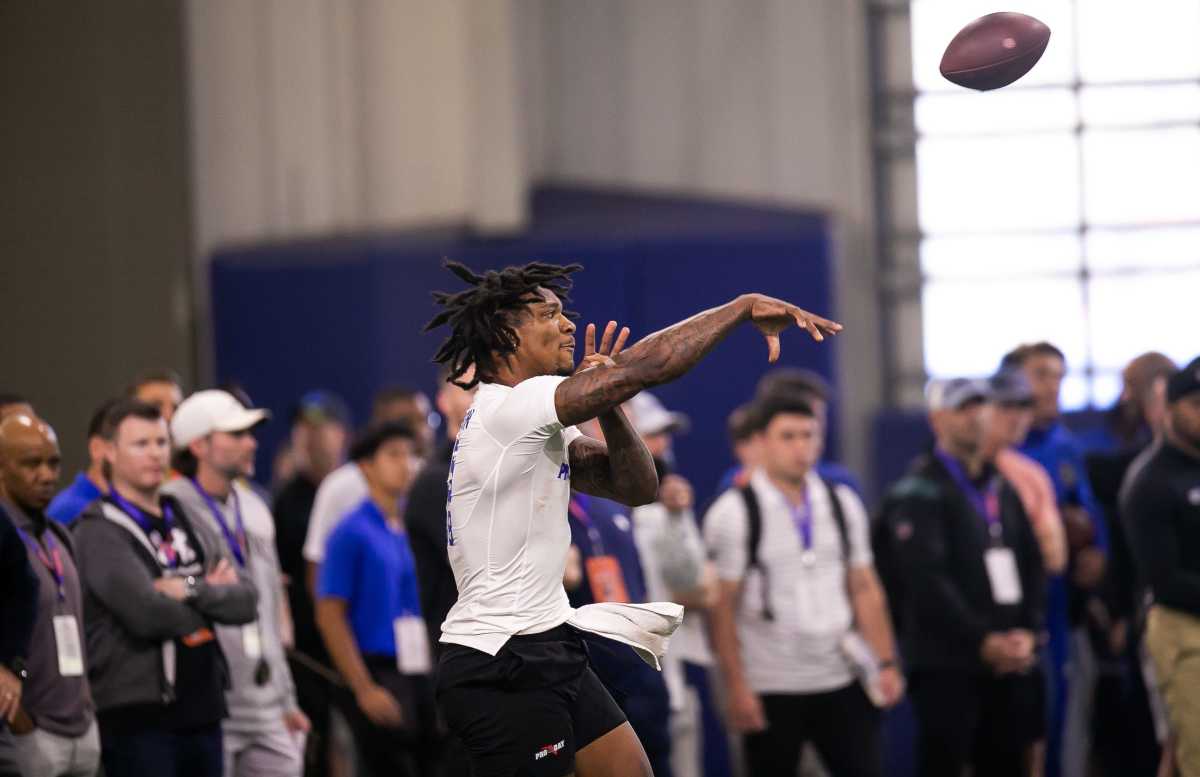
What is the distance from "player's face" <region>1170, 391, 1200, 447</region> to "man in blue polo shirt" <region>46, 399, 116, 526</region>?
3.82 metres

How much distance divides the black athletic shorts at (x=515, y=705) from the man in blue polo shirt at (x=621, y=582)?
175 centimetres

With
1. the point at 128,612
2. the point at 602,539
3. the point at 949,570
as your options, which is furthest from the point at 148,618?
the point at 949,570

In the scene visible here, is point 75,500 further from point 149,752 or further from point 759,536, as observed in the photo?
point 759,536

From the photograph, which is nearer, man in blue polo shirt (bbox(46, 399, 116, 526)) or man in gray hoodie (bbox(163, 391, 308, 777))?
man in blue polo shirt (bbox(46, 399, 116, 526))

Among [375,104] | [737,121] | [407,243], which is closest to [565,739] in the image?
[407,243]

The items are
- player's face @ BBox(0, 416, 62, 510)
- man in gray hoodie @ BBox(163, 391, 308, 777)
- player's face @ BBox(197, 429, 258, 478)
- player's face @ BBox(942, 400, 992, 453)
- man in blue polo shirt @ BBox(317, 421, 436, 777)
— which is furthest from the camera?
player's face @ BBox(942, 400, 992, 453)

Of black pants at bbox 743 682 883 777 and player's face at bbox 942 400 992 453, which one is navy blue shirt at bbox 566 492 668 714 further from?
A: player's face at bbox 942 400 992 453

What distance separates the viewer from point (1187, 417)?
6422 millimetres

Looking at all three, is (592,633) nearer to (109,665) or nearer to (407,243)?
(109,665)

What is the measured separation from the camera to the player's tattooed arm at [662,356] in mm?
3967

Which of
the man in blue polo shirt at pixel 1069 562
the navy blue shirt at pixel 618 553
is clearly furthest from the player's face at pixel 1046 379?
the navy blue shirt at pixel 618 553

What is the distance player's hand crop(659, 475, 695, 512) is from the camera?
23.8ft

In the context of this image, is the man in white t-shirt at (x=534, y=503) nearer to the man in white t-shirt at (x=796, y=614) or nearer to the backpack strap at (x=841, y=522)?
the man in white t-shirt at (x=796, y=614)

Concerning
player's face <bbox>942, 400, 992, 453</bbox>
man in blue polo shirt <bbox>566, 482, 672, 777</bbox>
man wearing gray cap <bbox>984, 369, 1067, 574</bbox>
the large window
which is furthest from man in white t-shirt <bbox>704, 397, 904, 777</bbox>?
the large window
